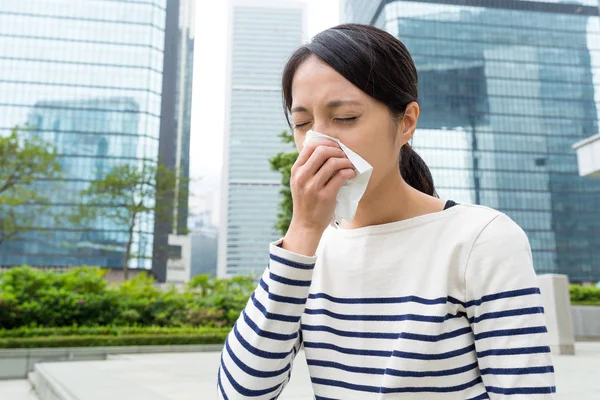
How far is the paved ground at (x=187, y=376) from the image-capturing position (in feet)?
11.9

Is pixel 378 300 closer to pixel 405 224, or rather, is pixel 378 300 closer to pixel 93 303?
pixel 405 224

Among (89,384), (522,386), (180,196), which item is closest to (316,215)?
(522,386)

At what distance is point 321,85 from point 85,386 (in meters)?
3.69

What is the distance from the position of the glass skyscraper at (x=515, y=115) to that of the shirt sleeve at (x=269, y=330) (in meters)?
53.4

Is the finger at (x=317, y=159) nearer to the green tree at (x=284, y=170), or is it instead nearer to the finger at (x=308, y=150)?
the finger at (x=308, y=150)

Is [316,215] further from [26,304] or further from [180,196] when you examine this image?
[180,196]

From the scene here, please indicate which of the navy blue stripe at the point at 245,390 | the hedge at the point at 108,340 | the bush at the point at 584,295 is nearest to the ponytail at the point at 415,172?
the navy blue stripe at the point at 245,390

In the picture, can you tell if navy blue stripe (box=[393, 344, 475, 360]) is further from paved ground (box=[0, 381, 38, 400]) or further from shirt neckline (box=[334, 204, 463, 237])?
paved ground (box=[0, 381, 38, 400])

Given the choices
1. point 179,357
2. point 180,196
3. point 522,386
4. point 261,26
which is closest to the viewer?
point 522,386

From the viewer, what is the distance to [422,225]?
3.15 feet

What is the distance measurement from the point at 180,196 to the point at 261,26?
48901 mm

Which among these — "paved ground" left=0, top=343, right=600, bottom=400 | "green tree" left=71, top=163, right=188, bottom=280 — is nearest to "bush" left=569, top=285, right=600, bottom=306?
"paved ground" left=0, top=343, right=600, bottom=400

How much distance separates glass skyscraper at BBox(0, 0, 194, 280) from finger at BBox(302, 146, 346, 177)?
145 feet

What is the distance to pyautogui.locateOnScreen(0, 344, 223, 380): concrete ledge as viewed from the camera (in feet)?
23.0
